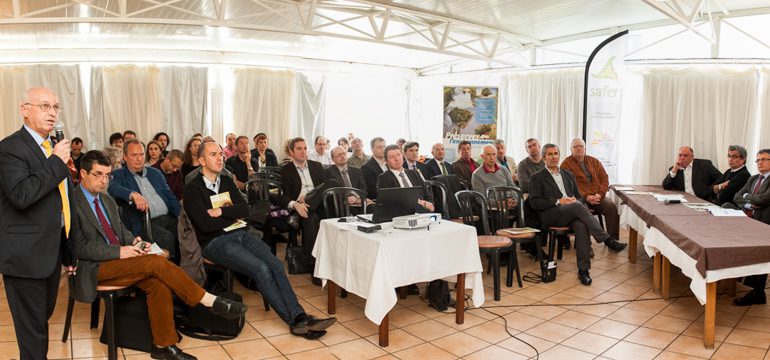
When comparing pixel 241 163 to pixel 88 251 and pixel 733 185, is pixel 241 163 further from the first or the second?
pixel 733 185

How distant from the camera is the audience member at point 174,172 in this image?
500 centimetres

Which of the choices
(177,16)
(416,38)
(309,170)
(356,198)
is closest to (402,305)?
(356,198)

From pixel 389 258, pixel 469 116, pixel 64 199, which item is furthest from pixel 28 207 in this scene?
pixel 469 116

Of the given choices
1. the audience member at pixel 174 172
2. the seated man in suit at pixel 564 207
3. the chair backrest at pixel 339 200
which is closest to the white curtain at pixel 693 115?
the seated man in suit at pixel 564 207

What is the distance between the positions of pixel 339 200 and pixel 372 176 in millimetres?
1081

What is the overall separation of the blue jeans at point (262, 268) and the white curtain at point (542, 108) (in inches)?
244

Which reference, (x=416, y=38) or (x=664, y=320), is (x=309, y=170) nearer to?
(x=664, y=320)

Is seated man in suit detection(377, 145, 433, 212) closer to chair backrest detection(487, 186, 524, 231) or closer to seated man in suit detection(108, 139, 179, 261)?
chair backrest detection(487, 186, 524, 231)

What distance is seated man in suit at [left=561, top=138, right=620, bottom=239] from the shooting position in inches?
239

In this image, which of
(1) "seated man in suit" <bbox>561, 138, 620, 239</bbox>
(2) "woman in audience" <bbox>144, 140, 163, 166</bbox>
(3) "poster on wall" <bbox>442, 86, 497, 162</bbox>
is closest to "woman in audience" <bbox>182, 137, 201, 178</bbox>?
(2) "woman in audience" <bbox>144, 140, 163, 166</bbox>

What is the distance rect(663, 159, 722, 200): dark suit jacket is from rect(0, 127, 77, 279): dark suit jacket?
6415 millimetres

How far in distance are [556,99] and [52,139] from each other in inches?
293

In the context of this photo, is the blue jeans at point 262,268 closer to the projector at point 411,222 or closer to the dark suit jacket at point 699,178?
the projector at point 411,222

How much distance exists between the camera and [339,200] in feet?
15.4
